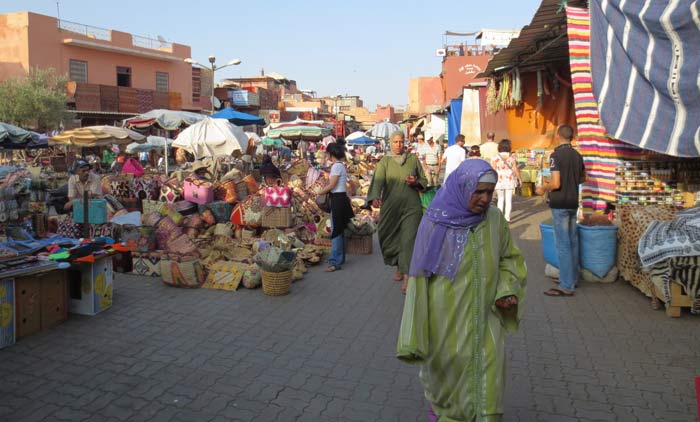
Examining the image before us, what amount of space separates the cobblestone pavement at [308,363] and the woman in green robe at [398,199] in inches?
22.0

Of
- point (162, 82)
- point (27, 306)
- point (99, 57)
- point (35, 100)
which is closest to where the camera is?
point (27, 306)

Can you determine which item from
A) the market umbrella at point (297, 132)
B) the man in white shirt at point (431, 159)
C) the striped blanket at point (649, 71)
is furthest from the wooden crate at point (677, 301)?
the market umbrella at point (297, 132)

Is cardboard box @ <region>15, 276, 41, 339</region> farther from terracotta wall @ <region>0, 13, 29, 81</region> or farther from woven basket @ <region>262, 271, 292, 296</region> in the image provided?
terracotta wall @ <region>0, 13, 29, 81</region>

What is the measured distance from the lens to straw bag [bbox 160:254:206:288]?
6.53 metres

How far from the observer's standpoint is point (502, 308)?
271 cm

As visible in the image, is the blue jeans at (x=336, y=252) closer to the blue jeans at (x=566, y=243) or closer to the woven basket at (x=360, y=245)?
the woven basket at (x=360, y=245)

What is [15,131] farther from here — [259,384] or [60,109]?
[60,109]

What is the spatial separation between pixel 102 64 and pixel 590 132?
34.5 m

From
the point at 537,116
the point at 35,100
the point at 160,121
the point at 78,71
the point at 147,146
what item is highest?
the point at 78,71

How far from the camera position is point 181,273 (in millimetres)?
6535

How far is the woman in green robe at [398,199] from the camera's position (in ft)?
19.5

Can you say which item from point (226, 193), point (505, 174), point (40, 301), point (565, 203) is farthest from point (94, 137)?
point (565, 203)

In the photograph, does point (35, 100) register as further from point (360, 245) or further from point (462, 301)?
point (462, 301)

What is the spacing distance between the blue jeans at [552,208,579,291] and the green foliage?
96.8 feet
